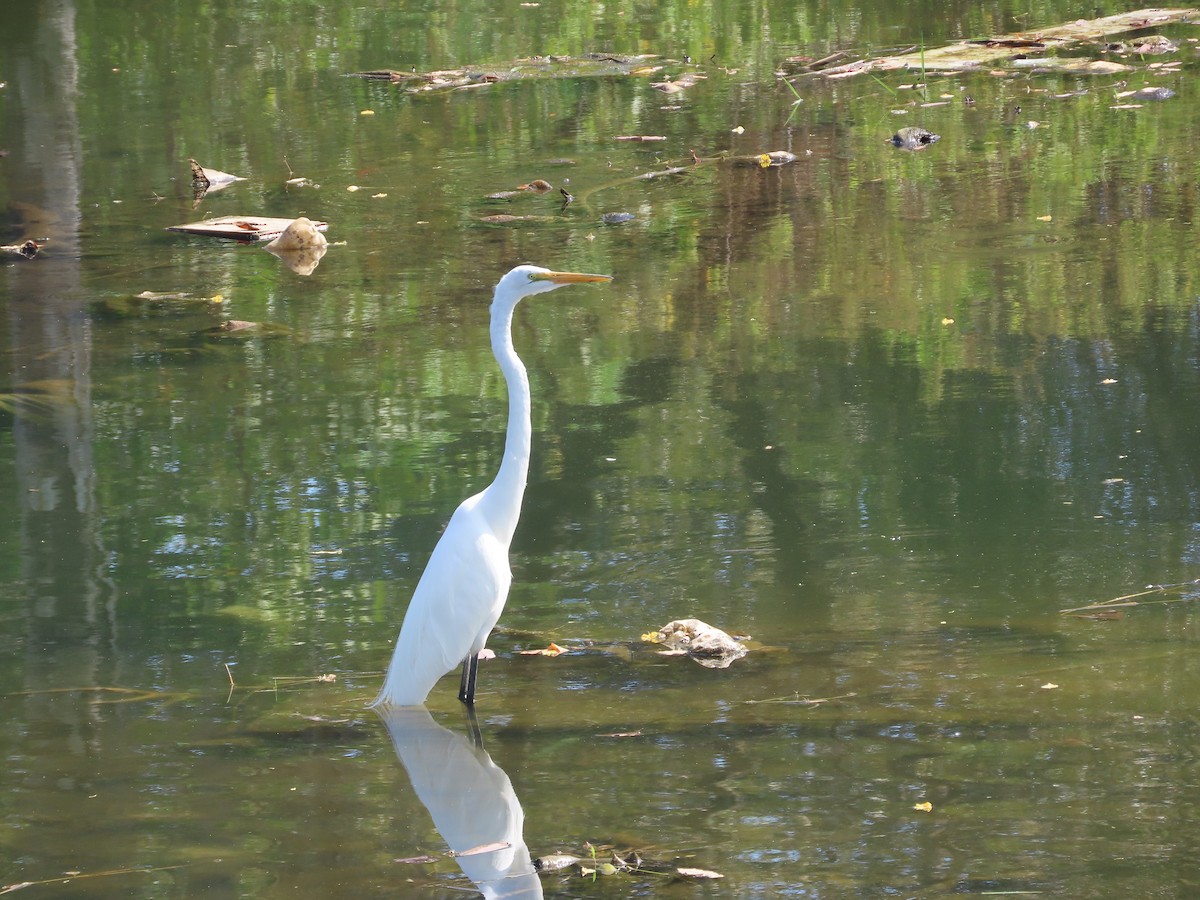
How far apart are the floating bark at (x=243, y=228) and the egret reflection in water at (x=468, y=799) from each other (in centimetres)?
534

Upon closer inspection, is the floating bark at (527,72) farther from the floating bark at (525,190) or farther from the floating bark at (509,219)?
the floating bark at (509,219)

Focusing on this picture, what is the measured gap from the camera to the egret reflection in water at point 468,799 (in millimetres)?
3518

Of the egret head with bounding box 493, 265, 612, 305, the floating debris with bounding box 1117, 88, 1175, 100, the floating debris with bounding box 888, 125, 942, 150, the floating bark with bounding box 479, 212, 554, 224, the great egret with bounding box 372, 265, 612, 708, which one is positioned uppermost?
the floating debris with bounding box 1117, 88, 1175, 100

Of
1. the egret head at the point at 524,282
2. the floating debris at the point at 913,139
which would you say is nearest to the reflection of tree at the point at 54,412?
the egret head at the point at 524,282

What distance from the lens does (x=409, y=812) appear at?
3854 millimetres

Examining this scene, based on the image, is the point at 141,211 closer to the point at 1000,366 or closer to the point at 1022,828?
the point at 1000,366

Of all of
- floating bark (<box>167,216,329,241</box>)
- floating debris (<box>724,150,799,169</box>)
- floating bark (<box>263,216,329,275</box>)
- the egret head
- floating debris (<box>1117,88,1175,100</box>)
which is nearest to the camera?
the egret head

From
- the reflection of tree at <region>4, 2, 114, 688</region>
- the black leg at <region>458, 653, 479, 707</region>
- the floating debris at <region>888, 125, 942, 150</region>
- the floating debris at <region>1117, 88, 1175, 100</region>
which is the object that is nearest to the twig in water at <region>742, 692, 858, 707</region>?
the black leg at <region>458, 653, 479, 707</region>

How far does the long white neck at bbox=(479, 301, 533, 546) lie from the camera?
453 centimetres

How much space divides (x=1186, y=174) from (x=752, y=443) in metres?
4.28

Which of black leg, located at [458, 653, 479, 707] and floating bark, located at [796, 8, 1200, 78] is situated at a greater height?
floating bark, located at [796, 8, 1200, 78]

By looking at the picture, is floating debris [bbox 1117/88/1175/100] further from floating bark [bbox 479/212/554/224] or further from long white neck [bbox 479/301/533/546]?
long white neck [bbox 479/301/533/546]

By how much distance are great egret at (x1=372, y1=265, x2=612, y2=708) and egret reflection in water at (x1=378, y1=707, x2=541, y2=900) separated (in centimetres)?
14

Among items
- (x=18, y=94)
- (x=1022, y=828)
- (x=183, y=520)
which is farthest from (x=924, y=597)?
(x=18, y=94)
